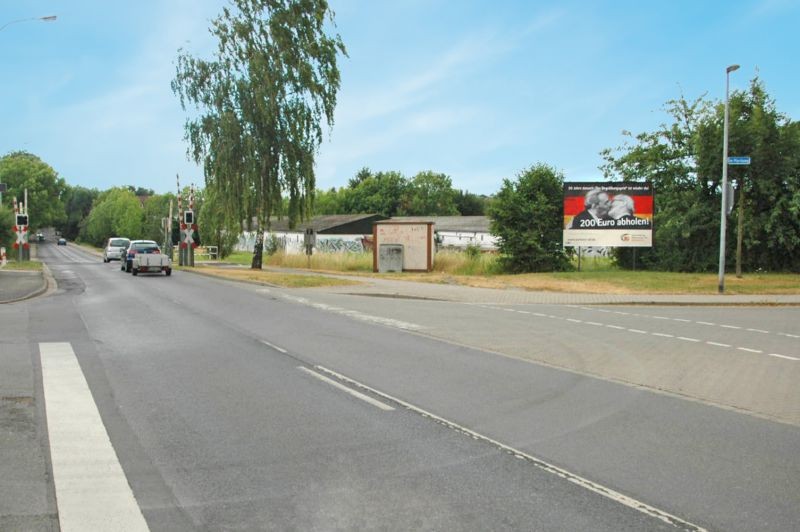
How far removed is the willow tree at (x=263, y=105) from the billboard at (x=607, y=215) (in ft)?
42.4

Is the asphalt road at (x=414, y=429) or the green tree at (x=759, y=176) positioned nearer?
the asphalt road at (x=414, y=429)

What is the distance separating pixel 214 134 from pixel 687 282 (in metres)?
22.7

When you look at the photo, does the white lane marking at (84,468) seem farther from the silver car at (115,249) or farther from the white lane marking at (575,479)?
the silver car at (115,249)

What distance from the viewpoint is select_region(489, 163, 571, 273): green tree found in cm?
3359

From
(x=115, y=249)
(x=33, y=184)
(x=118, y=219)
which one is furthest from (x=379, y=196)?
(x=115, y=249)

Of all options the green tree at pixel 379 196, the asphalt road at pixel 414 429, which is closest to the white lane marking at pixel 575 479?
the asphalt road at pixel 414 429

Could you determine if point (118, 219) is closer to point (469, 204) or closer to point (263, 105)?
point (469, 204)

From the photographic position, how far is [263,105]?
34.3m

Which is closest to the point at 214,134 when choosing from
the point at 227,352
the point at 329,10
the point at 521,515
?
the point at 329,10

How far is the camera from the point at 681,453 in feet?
19.4

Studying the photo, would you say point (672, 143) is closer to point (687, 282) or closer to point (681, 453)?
point (687, 282)

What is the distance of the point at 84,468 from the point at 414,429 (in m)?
2.71

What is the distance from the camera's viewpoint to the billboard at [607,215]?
32.9 meters

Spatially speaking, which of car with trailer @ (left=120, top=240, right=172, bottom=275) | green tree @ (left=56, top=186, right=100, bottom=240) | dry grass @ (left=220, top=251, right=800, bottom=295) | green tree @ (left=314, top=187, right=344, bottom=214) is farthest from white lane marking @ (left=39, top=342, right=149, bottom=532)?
green tree @ (left=56, top=186, right=100, bottom=240)
